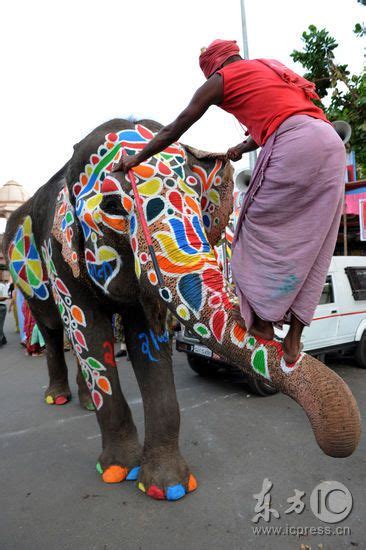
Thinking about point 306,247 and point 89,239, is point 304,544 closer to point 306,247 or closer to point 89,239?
point 306,247

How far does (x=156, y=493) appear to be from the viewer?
279 centimetres

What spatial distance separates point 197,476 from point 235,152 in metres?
2.25

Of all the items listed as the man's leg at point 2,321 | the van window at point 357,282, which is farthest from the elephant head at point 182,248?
the man's leg at point 2,321

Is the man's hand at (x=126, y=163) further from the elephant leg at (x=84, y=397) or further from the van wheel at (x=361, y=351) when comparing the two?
the van wheel at (x=361, y=351)

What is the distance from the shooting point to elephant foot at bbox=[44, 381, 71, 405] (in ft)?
16.5

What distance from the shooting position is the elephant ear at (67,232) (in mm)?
2690

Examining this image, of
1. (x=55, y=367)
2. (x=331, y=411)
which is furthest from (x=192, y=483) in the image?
(x=55, y=367)

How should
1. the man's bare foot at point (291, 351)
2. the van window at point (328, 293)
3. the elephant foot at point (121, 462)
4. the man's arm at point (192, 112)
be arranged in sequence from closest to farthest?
the man's bare foot at point (291, 351) → the man's arm at point (192, 112) → the elephant foot at point (121, 462) → the van window at point (328, 293)

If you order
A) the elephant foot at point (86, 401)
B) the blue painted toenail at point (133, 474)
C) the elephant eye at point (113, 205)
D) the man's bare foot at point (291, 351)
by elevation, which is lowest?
the elephant foot at point (86, 401)

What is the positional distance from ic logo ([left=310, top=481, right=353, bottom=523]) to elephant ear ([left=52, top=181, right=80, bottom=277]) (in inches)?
80.9

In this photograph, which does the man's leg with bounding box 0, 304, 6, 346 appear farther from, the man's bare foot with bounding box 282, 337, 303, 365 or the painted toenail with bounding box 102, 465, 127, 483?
the man's bare foot with bounding box 282, 337, 303, 365

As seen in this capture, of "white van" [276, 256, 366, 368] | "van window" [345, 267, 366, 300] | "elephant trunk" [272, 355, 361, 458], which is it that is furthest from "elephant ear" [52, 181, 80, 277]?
"van window" [345, 267, 366, 300]

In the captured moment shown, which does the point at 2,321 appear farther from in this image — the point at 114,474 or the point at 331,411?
the point at 331,411

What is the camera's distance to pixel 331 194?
4.83ft
